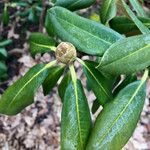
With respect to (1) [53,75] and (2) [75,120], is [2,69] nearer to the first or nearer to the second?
(1) [53,75]

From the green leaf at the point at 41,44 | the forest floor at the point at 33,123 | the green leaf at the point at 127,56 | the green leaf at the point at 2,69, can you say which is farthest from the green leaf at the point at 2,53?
the green leaf at the point at 127,56

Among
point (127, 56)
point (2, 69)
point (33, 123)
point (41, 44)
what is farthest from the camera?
point (33, 123)

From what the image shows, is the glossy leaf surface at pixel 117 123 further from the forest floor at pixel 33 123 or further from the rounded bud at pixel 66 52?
the forest floor at pixel 33 123

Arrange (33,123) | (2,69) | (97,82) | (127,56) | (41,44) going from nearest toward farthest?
(127,56) < (97,82) < (41,44) < (2,69) < (33,123)

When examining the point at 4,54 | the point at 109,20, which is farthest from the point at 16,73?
the point at 109,20

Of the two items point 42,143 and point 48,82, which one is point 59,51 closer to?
point 48,82

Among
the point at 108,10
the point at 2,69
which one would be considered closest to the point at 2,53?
the point at 2,69
